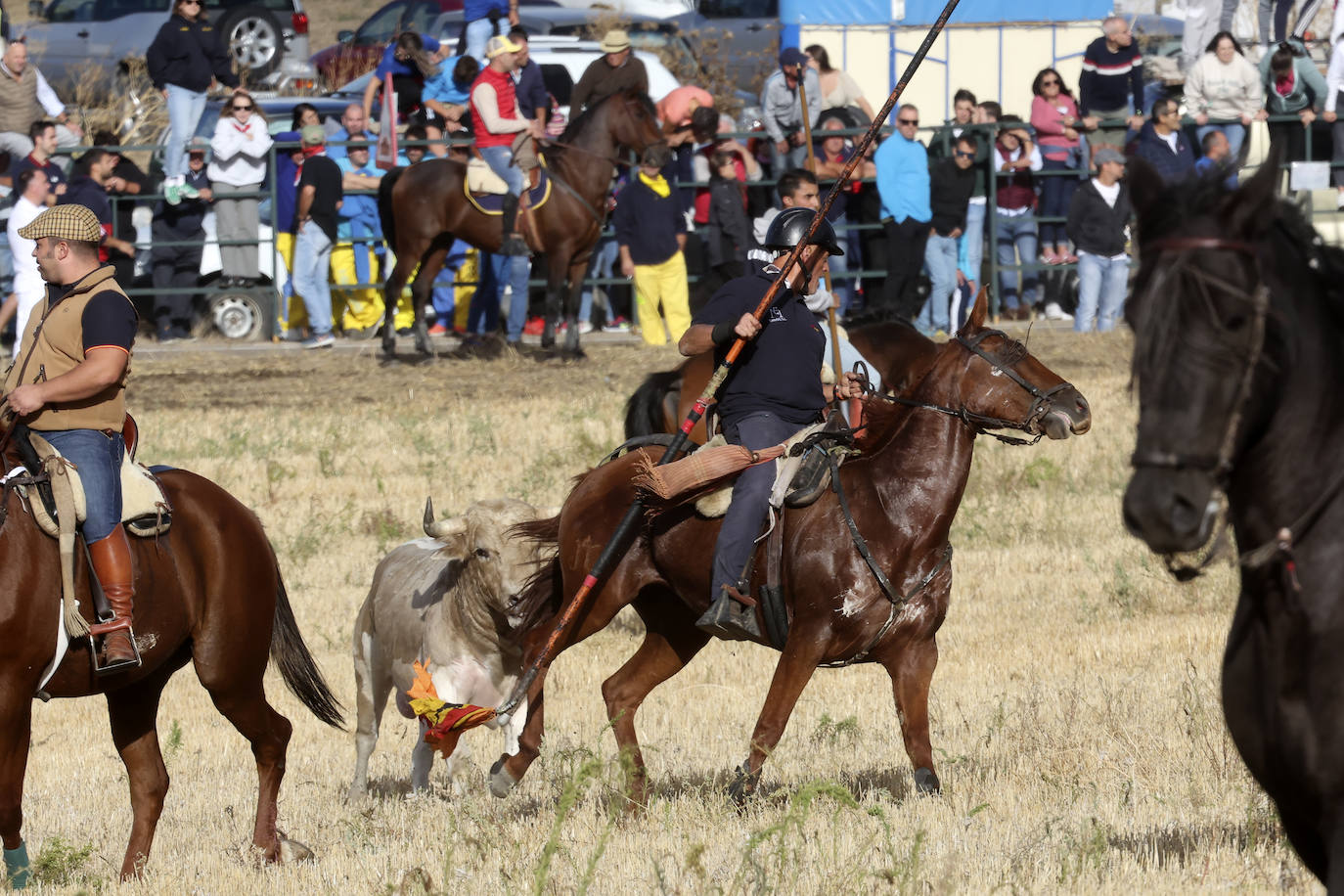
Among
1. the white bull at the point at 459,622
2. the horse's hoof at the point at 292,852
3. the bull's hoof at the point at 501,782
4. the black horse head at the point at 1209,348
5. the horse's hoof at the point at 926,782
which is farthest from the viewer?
the white bull at the point at 459,622

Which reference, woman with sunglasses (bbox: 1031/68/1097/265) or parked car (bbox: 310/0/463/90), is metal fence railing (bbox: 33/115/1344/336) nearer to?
woman with sunglasses (bbox: 1031/68/1097/265)

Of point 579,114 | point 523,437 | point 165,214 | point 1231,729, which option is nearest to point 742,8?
point 579,114

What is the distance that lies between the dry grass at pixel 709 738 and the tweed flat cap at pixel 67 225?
7.70ft

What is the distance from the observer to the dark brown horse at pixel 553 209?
62.5 feet

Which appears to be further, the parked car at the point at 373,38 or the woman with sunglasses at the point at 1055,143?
the parked car at the point at 373,38

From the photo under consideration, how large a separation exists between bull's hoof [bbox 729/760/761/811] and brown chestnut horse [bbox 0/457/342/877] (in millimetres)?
1891

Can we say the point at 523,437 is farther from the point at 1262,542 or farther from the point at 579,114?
the point at 1262,542

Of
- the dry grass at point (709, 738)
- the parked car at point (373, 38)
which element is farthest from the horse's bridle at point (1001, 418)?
the parked car at point (373, 38)

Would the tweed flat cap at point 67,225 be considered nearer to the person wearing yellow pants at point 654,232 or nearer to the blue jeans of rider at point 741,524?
the blue jeans of rider at point 741,524

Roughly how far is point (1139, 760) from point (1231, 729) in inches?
143

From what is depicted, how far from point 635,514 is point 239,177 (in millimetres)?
12934

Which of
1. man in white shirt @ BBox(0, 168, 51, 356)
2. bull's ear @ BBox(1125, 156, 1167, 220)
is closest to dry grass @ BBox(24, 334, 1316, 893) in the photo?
man in white shirt @ BBox(0, 168, 51, 356)

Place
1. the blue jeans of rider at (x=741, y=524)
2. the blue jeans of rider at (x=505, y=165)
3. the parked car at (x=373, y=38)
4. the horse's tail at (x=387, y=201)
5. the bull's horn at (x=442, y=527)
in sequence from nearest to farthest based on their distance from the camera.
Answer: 1. the blue jeans of rider at (x=741, y=524)
2. the bull's horn at (x=442, y=527)
3. the blue jeans of rider at (x=505, y=165)
4. the horse's tail at (x=387, y=201)
5. the parked car at (x=373, y=38)

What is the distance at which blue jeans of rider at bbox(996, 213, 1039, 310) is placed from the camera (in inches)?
821
